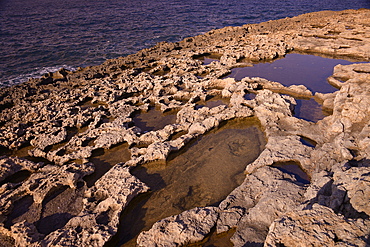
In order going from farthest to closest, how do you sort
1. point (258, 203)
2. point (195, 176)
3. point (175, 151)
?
point (175, 151) < point (195, 176) < point (258, 203)

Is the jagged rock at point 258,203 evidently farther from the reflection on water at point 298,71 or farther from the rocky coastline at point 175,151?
the reflection on water at point 298,71

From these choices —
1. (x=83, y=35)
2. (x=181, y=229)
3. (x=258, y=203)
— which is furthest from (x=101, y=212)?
(x=83, y=35)

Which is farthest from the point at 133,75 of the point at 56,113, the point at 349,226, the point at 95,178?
the point at 349,226

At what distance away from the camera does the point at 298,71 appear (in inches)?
567

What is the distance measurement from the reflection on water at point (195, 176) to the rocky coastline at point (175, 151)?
336mm

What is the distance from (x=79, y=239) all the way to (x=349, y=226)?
537 centimetres

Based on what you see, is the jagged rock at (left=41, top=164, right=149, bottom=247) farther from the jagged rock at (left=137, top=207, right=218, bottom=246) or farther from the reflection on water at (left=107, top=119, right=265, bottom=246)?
the jagged rock at (left=137, top=207, right=218, bottom=246)

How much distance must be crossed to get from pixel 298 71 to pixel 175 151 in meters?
10.7

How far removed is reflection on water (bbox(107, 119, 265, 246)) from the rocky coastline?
1.10ft

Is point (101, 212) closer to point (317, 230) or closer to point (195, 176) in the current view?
point (195, 176)

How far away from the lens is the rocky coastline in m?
4.73

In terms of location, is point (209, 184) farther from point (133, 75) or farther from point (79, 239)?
point (133, 75)

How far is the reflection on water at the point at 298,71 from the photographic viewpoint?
12720mm

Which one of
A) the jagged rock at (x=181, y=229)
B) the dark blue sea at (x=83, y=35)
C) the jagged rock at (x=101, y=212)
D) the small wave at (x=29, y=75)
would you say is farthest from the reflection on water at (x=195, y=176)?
the dark blue sea at (x=83, y=35)
